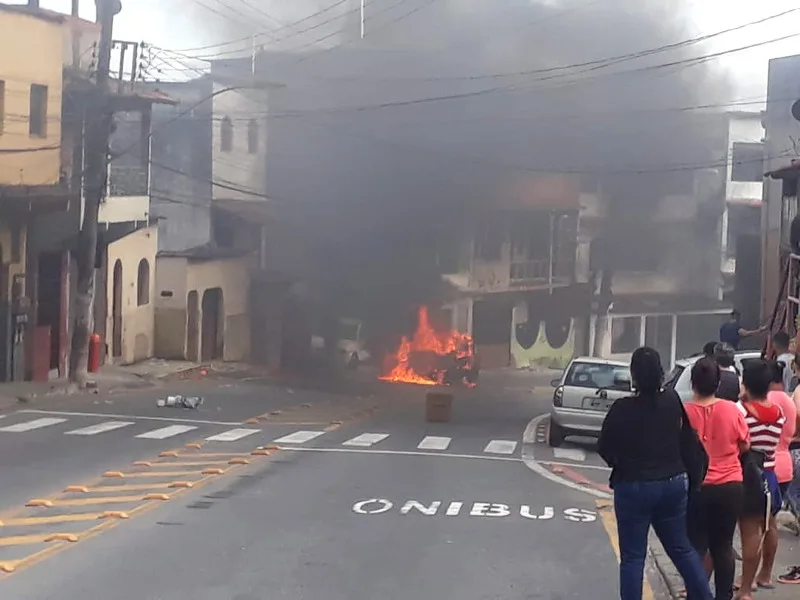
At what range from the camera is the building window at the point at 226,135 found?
151 feet

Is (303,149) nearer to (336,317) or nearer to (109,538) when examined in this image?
(336,317)

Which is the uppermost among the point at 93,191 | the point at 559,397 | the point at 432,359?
the point at 93,191

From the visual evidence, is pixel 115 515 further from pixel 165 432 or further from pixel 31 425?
pixel 31 425

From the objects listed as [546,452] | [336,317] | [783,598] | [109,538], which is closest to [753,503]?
[783,598]

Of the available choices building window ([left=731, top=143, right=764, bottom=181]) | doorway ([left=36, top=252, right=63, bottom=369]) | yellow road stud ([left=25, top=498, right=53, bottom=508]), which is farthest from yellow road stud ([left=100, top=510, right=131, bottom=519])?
building window ([left=731, top=143, right=764, bottom=181])

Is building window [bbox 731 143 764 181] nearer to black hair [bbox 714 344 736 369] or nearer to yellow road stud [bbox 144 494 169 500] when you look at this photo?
black hair [bbox 714 344 736 369]

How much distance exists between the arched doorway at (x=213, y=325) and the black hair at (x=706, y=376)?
120ft

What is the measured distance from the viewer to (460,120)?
48438 millimetres

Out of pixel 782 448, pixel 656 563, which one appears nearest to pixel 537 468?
pixel 656 563

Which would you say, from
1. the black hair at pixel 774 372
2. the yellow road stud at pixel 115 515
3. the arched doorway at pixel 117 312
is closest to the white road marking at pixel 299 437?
the yellow road stud at pixel 115 515

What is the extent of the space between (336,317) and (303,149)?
23.7 ft

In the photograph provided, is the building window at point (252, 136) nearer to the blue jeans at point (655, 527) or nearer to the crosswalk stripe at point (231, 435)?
the crosswalk stripe at point (231, 435)

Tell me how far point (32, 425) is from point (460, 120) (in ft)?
99.0

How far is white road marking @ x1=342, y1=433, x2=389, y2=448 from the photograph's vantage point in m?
19.8
